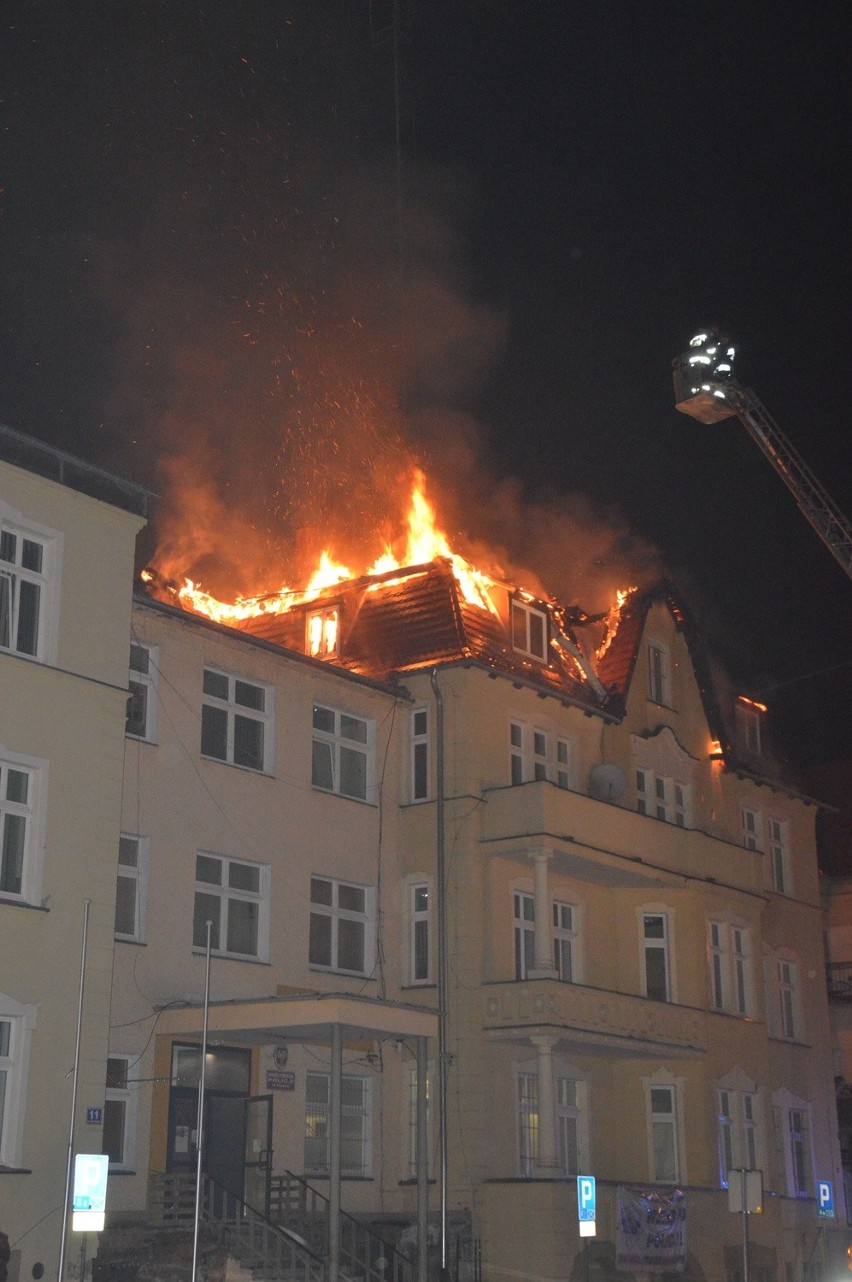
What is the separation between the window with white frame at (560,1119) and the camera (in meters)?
30.7

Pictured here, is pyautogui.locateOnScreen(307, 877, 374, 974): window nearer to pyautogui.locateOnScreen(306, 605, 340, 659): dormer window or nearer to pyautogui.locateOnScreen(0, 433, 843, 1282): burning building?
pyautogui.locateOnScreen(0, 433, 843, 1282): burning building

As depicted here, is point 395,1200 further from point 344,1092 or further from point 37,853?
point 37,853

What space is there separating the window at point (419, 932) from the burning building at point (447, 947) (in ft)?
0.19

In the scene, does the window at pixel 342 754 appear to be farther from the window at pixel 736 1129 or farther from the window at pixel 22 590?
the window at pixel 736 1129

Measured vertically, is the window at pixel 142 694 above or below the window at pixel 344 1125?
above

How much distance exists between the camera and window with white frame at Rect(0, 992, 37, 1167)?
2148 centimetres

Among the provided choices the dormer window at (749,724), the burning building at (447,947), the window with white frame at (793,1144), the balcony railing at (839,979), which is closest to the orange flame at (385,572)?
the burning building at (447,947)

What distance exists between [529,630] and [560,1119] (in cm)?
1097

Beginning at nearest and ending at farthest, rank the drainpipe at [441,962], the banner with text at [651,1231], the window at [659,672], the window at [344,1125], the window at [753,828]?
1. the drainpipe at [441,962]
2. the window at [344,1125]
3. the banner with text at [651,1231]
4. the window at [659,672]
5. the window at [753,828]

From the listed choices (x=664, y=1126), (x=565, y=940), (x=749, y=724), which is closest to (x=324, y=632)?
(x=565, y=940)

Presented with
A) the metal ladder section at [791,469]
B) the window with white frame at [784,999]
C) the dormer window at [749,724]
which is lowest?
the window with white frame at [784,999]

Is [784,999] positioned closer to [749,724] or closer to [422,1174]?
[749,724]

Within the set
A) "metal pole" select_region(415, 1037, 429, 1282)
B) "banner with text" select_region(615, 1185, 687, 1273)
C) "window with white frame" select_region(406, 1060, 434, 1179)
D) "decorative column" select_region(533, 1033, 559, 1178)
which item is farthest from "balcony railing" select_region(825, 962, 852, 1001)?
"metal pole" select_region(415, 1037, 429, 1282)

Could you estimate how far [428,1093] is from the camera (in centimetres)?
3048
